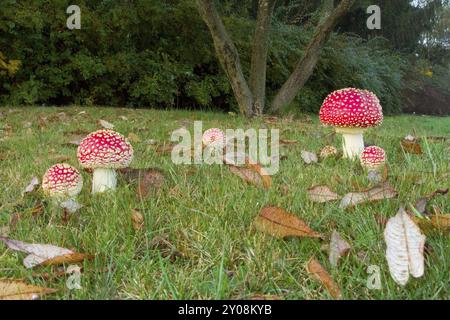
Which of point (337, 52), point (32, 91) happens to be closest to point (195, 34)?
point (32, 91)

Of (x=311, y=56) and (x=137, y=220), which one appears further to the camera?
(x=311, y=56)

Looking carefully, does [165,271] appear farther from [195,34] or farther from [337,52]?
[337,52]

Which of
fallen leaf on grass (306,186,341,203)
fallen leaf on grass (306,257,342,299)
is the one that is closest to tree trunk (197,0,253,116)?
fallen leaf on grass (306,186,341,203)

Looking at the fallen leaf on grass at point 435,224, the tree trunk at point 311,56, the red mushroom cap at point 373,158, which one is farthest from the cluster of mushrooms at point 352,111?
the tree trunk at point 311,56

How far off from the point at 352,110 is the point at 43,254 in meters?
1.91

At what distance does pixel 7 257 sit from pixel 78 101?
23.6 ft

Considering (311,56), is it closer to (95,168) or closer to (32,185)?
(95,168)

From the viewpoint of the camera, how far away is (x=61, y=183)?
6.68ft

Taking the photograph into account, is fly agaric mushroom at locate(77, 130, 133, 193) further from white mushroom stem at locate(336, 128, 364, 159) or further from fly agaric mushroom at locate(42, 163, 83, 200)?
white mushroom stem at locate(336, 128, 364, 159)

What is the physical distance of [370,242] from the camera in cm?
146

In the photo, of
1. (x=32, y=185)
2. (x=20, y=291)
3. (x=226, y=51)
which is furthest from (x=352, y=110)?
(x=226, y=51)

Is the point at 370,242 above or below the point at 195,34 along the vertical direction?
below
